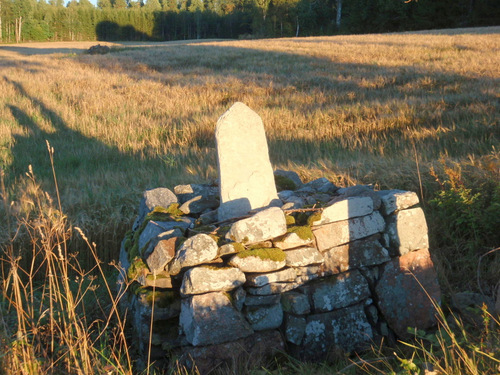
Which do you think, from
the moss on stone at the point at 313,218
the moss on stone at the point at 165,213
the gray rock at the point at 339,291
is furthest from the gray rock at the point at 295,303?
the moss on stone at the point at 165,213

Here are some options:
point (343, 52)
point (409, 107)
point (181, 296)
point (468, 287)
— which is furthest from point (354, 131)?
point (343, 52)

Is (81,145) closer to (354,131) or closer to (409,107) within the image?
(354,131)

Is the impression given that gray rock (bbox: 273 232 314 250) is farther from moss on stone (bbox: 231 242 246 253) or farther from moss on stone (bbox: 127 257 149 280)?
moss on stone (bbox: 127 257 149 280)

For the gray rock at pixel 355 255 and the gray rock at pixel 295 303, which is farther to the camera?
the gray rock at pixel 355 255

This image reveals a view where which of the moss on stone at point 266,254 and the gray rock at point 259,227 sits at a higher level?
the gray rock at point 259,227

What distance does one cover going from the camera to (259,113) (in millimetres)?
10164

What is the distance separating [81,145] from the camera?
8.92 metres

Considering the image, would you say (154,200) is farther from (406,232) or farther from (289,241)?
(406,232)

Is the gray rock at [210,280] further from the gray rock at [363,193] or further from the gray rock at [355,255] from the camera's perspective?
the gray rock at [363,193]

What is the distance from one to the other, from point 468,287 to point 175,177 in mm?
3926

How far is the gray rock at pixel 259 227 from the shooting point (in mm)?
3361

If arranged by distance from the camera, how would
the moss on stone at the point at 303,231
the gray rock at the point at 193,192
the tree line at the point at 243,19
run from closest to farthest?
1. the moss on stone at the point at 303,231
2. the gray rock at the point at 193,192
3. the tree line at the point at 243,19

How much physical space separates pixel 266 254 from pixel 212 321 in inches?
24.2

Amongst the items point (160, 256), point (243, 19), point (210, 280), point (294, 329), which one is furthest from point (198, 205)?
point (243, 19)
